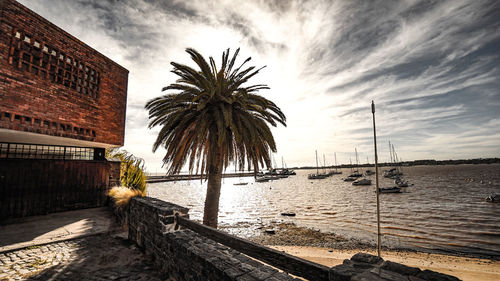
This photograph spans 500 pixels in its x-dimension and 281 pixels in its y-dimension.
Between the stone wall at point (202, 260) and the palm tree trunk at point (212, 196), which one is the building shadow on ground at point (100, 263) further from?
the palm tree trunk at point (212, 196)

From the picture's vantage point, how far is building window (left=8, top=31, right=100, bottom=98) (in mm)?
7689

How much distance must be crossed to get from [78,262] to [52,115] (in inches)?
265

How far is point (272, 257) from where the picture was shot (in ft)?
10.6

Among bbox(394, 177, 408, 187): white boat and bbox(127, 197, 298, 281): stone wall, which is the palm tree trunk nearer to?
bbox(127, 197, 298, 281): stone wall

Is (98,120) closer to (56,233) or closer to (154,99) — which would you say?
(154,99)

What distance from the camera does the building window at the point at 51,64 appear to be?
769 centimetres

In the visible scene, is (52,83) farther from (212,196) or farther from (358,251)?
(358,251)

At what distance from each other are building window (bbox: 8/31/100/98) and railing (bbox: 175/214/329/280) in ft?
30.9

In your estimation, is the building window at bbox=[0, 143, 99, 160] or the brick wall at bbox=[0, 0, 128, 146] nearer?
the brick wall at bbox=[0, 0, 128, 146]

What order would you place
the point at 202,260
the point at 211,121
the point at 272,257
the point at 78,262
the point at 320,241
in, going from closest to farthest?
1. the point at 272,257
2. the point at 202,260
3. the point at 78,262
4. the point at 211,121
5. the point at 320,241

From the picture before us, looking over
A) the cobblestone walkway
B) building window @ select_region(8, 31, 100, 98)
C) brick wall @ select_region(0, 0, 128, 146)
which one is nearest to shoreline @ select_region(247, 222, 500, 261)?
the cobblestone walkway

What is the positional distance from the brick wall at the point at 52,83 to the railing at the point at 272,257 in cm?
845

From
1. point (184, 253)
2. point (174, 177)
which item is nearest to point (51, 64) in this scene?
point (174, 177)

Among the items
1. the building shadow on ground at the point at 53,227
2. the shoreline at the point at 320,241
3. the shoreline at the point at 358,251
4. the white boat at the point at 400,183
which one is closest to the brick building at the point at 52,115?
the building shadow on ground at the point at 53,227
